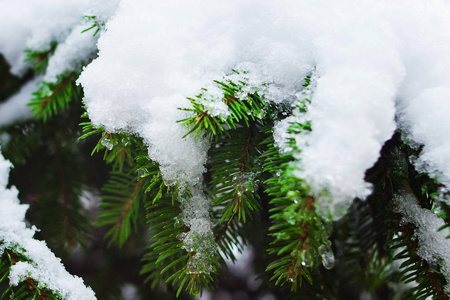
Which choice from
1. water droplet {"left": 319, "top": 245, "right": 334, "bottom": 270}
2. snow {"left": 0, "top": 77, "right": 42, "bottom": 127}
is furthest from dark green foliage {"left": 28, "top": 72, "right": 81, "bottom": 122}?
water droplet {"left": 319, "top": 245, "right": 334, "bottom": 270}

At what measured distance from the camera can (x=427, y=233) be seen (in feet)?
2.02

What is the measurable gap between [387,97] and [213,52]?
Result: 1.03 feet

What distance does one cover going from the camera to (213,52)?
2.14ft

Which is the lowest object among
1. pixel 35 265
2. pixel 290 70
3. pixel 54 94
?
pixel 35 265

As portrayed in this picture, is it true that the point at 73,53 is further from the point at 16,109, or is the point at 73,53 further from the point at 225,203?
the point at 225,203

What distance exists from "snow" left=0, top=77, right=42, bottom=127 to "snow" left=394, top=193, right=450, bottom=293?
969 millimetres

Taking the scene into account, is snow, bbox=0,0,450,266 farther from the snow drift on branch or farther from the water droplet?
the water droplet

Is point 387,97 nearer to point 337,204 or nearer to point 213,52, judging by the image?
point 337,204

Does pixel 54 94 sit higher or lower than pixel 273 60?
lower

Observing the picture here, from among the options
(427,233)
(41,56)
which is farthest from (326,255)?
(41,56)

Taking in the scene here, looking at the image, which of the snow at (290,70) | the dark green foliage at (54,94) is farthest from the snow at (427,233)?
the dark green foliage at (54,94)

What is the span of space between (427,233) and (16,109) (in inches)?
41.5

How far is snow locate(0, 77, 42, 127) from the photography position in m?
0.99

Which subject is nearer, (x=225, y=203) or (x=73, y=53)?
(x=225, y=203)
